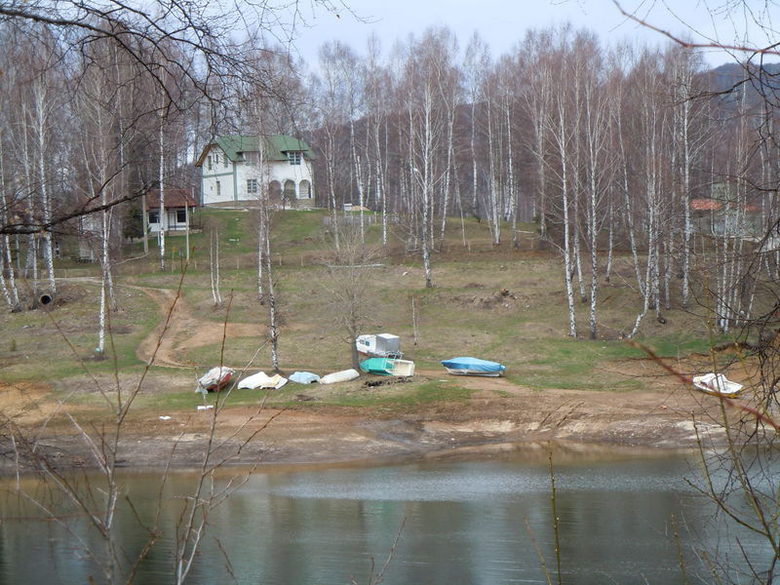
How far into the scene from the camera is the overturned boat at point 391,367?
1161 inches

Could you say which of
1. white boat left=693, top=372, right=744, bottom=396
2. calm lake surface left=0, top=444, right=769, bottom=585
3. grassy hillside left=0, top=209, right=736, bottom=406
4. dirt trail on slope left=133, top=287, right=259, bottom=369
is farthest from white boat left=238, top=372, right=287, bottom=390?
white boat left=693, top=372, right=744, bottom=396

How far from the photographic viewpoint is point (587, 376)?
2947 cm

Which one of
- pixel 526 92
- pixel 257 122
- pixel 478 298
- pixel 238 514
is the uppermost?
pixel 526 92

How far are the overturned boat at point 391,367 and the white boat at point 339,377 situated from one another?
0.65 meters

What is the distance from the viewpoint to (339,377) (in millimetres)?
29328

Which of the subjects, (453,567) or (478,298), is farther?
(478,298)

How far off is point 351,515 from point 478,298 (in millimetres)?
21838

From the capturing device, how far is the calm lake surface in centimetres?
1463

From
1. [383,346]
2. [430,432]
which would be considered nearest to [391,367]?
[383,346]

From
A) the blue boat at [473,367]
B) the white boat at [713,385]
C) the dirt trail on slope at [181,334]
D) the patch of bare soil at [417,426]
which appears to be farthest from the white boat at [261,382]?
the white boat at [713,385]

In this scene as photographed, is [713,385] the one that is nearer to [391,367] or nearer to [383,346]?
[391,367]

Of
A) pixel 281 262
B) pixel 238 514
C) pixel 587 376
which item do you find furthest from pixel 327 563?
pixel 281 262

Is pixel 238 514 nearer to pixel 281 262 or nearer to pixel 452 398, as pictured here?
pixel 452 398

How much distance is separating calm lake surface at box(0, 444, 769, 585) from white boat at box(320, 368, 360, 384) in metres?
6.65
